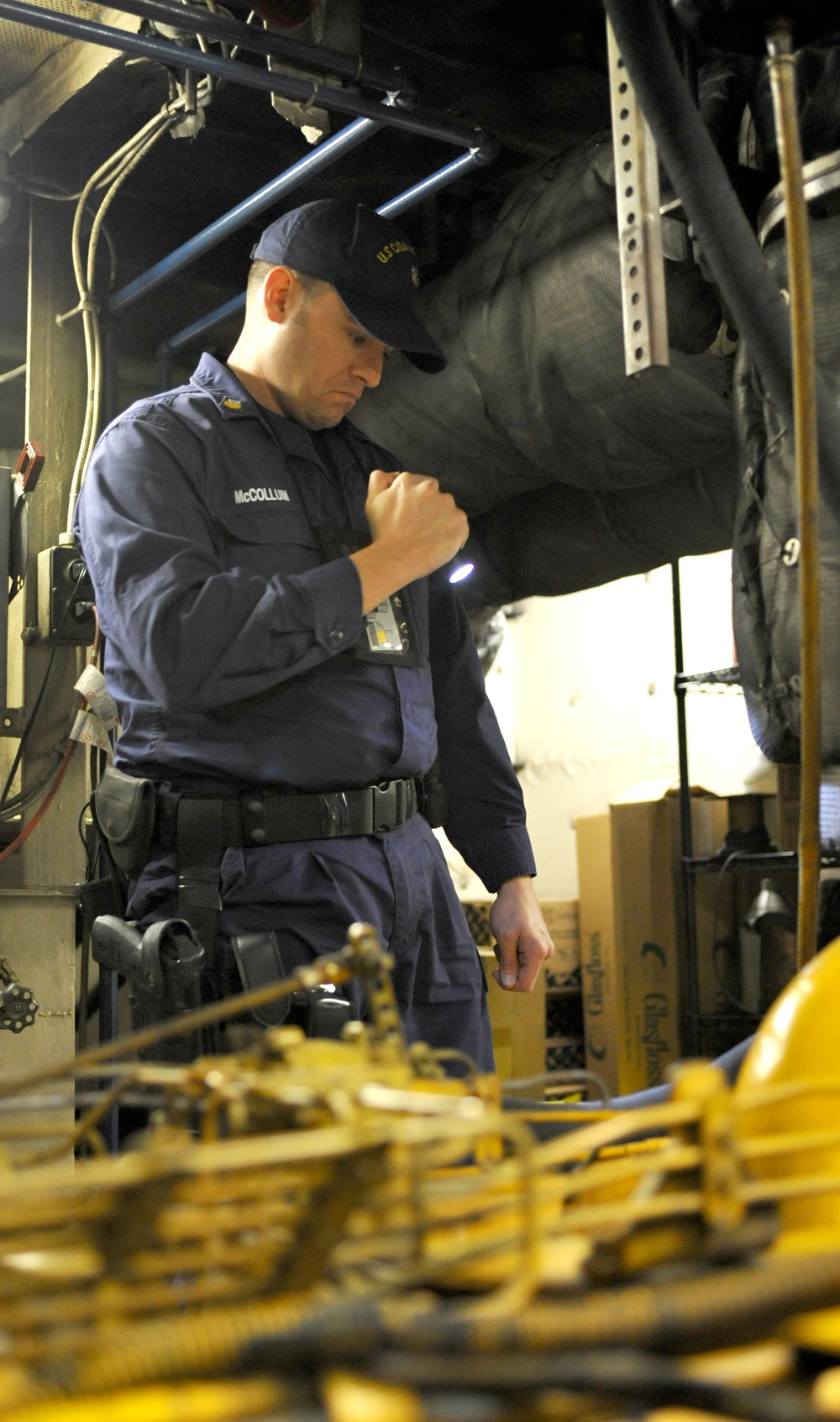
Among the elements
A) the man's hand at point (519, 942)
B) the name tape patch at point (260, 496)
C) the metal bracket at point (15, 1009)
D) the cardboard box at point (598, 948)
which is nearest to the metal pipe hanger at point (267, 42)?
the name tape patch at point (260, 496)

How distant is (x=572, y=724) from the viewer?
Result: 5234mm

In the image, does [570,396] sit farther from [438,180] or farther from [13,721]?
[13,721]

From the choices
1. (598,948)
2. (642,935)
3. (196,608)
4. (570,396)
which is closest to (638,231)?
(196,608)

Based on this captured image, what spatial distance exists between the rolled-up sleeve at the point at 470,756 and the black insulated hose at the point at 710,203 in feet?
3.11

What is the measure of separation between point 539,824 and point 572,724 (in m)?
0.44

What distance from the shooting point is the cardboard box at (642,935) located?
11.6 feet

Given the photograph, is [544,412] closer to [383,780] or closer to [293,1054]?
[383,780]

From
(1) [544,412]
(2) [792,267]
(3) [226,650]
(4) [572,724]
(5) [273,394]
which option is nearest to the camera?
(2) [792,267]

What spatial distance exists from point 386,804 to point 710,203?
81cm

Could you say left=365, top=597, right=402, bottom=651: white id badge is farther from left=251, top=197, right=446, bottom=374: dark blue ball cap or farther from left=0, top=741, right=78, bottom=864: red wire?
left=0, top=741, right=78, bottom=864: red wire

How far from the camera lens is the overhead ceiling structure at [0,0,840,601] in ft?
6.03

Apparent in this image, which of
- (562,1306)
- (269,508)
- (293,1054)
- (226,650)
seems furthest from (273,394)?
(562,1306)

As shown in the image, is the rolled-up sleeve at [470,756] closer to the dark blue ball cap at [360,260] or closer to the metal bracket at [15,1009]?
the dark blue ball cap at [360,260]

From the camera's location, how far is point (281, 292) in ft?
5.59
